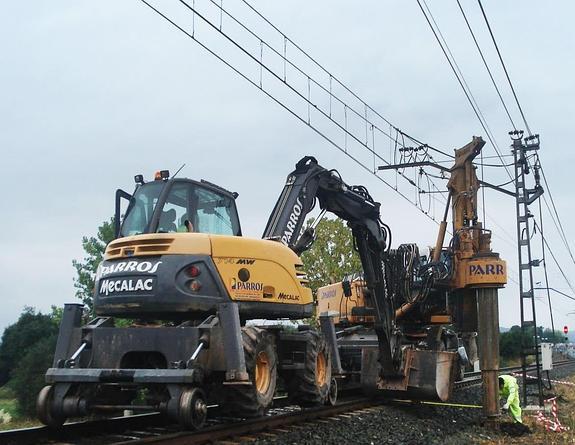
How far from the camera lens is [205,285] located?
325 inches

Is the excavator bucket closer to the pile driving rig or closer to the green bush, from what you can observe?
the pile driving rig

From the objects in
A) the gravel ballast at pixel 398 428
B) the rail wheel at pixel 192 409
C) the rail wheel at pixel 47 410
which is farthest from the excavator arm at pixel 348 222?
the rail wheel at pixel 47 410

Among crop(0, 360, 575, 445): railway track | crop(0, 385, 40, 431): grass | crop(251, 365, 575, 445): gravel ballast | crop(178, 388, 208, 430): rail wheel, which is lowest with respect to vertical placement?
crop(0, 385, 40, 431): grass

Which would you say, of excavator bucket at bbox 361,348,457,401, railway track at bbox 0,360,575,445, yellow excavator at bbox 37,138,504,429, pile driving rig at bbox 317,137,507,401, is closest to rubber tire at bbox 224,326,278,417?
yellow excavator at bbox 37,138,504,429

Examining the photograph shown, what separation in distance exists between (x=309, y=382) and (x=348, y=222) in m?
4.16

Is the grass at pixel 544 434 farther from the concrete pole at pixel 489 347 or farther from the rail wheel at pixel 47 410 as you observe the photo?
the rail wheel at pixel 47 410

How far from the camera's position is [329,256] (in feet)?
109

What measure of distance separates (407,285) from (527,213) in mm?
4689

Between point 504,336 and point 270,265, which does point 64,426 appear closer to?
point 270,265

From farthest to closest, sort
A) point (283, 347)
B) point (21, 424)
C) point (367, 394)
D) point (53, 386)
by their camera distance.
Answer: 1. point (367, 394)
2. point (21, 424)
3. point (283, 347)
4. point (53, 386)

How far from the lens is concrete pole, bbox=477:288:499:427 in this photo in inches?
515

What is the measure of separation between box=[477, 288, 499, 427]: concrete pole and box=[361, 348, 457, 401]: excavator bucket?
700 millimetres

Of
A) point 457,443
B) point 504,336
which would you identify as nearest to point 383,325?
point 457,443

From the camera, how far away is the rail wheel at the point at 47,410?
8055mm
